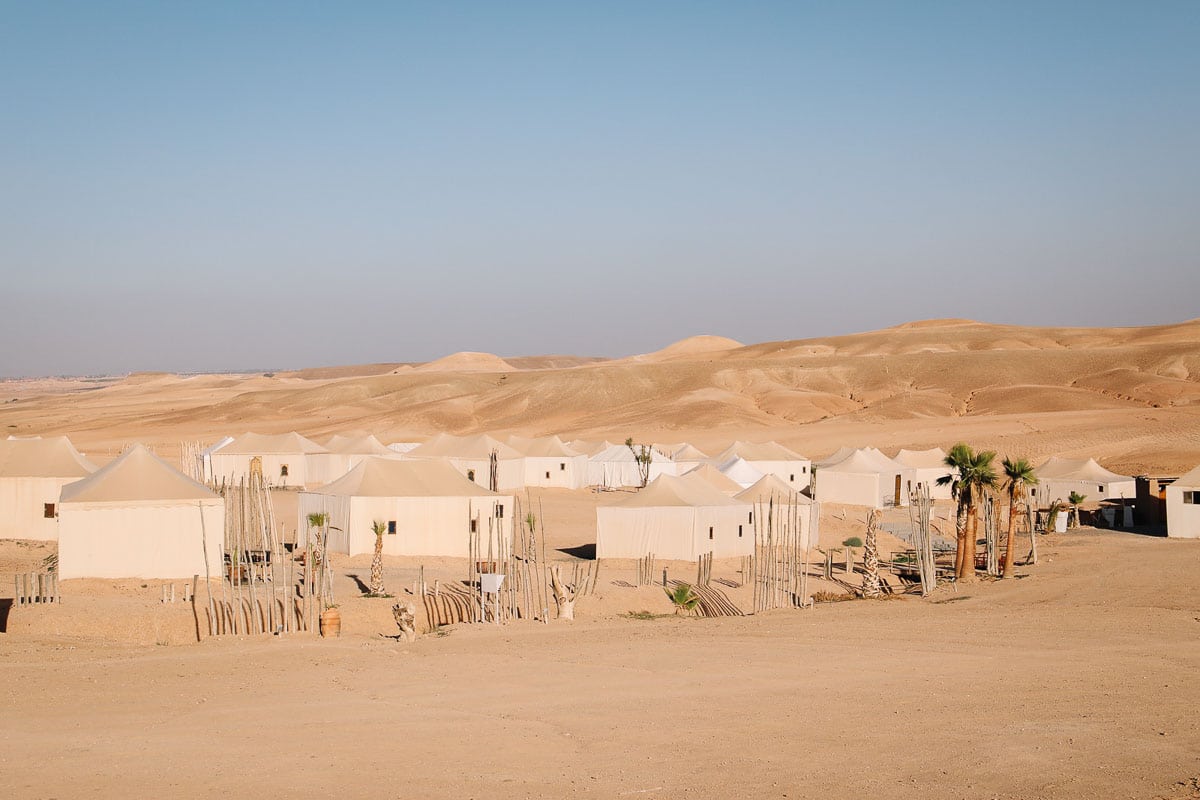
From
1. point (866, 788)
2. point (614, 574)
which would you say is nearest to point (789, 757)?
point (866, 788)

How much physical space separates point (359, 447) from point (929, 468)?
88.4ft

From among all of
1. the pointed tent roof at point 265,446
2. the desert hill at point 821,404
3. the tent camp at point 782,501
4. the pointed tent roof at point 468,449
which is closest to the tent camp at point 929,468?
the desert hill at point 821,404

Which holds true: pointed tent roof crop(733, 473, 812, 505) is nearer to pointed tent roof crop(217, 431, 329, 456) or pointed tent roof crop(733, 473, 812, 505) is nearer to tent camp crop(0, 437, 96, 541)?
tent camp crop(0, 437, 96, 541)

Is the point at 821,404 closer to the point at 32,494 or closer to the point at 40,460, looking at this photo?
the point at 40,460

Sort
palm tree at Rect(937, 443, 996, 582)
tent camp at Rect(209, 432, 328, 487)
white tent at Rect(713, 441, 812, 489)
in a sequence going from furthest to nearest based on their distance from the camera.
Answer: tent camp at Rect(209, 432, 328, 487) → white tent at Rect(713, 441, 812, 489) → palm tree at Rect(937, 443, 996, 582)

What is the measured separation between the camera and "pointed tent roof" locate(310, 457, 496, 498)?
3222 centimetres

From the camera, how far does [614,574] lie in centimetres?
2958

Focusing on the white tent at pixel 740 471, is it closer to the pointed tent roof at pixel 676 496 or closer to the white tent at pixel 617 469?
the white tent at pixel 617 469

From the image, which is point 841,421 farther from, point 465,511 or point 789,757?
point 789,757

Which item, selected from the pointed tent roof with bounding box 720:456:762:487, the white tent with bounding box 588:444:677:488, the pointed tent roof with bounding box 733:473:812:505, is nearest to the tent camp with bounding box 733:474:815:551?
the pointed tent roof with bounding box 733:473:812:505

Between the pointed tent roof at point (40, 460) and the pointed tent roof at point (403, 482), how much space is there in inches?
278

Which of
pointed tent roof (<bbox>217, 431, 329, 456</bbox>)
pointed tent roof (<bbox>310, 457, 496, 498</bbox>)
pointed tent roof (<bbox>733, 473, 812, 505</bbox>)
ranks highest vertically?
pointed tent roof (<bbox>217, 431, 329, 456</bbox>)

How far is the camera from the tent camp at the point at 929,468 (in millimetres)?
53125

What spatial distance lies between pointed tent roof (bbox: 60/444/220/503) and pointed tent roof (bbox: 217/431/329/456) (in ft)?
97.5
